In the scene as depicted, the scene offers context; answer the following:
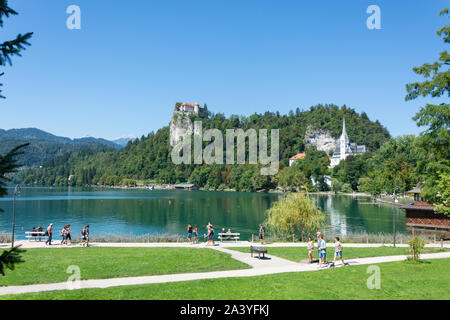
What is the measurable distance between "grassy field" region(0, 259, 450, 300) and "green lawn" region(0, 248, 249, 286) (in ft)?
8.90

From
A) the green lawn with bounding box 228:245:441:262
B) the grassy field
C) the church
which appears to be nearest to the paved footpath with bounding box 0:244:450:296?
the green lawn with bounding box 228:245:441:262

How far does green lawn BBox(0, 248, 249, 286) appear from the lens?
13484mm

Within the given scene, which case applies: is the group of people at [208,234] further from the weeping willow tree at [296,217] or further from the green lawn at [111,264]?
the weeping willow tree at [296,217]

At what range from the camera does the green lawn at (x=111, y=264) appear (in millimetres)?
13484

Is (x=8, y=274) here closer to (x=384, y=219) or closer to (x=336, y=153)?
(x=384, y=219)

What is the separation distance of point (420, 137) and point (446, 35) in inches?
306

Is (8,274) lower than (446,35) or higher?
lower

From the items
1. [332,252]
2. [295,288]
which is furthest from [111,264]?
[332,252]

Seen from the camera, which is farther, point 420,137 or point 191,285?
point 420,137

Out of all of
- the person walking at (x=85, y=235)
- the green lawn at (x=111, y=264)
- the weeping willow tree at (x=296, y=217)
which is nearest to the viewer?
the green lawn at (x=111, y=264)

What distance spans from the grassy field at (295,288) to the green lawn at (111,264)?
2714 mm
